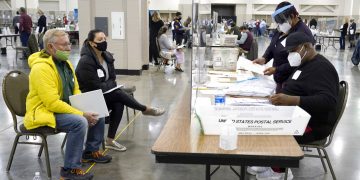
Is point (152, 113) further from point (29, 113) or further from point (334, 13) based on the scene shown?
point (334, 13)

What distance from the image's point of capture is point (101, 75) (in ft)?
11.3

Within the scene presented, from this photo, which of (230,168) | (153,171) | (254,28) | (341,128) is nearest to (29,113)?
(153,171)

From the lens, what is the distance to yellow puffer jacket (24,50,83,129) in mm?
2707

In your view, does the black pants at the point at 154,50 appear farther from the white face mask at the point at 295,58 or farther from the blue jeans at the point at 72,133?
the white face mask at the point at 295,58

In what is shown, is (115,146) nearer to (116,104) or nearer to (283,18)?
(116,104)

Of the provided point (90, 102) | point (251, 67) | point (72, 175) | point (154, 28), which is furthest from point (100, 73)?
point (154, 28)

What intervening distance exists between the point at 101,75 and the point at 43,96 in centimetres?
81

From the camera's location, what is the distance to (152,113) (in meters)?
3.87

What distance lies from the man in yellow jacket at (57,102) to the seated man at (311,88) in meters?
1.50

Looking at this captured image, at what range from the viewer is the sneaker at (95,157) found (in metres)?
3.34

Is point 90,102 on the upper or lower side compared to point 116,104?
upper

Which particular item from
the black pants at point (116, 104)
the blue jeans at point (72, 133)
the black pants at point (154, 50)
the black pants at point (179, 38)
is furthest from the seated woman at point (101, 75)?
the black pants at point (179, 38)

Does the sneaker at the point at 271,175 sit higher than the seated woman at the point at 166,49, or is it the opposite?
the seated woman at the point at 166,49

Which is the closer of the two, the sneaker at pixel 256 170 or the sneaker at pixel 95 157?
the sneaker at pixel 256 170
